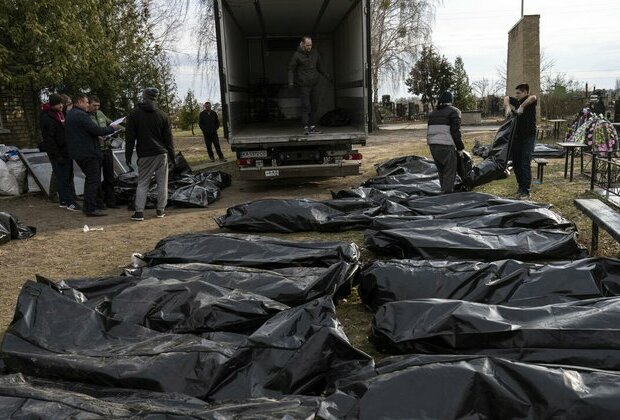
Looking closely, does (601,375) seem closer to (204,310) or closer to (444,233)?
(204,310)

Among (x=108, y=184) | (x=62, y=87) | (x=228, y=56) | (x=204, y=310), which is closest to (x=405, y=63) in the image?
(x=62, y=87)

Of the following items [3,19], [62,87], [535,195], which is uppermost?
[3,19]

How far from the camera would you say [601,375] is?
209 centimetres

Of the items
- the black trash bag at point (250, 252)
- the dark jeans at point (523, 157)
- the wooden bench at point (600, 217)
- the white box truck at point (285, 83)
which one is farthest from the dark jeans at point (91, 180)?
the wooden bench at point (600, 217)

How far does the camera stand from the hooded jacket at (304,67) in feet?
32.2

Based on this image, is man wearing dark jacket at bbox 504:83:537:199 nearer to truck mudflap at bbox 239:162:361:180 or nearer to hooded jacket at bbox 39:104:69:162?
truck mudflap at bbox 239:162:361:180

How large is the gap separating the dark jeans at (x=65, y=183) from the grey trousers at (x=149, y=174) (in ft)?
5.43

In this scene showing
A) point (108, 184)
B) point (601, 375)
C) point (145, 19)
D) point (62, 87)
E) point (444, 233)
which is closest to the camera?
point (601, 375)

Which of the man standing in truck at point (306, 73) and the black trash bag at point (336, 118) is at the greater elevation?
the man standing in truck at point (306, 73)

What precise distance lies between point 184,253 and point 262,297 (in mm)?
1655

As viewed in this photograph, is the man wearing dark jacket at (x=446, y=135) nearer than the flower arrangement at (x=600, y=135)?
Yes

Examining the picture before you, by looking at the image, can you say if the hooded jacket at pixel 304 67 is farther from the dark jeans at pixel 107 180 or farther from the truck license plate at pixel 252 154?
the dark jeans at pixel 107 180

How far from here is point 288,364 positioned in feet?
8.45

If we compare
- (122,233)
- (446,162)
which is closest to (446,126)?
(446,162)
